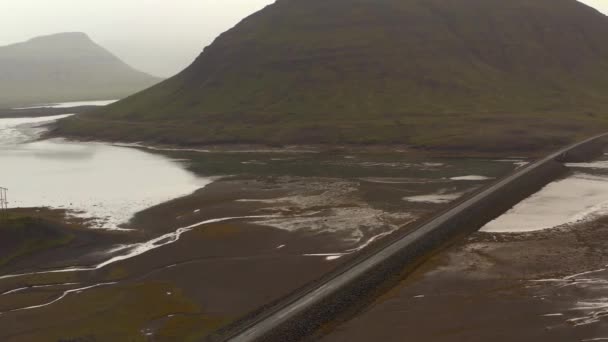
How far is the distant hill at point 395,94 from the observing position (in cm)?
12662

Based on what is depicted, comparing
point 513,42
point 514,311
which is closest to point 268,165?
point 514,311

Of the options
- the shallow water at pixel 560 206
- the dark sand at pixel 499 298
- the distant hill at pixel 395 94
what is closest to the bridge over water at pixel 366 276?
the dark sand at pixel 499 298

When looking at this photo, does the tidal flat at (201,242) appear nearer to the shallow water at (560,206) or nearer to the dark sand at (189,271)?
the dark sand at (189,271)

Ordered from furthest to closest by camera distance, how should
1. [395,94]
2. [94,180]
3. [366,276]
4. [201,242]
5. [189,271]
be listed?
1. [395,94]
2. [94,180]
3. [201,242]
4. [189,271]
5. [366,276]

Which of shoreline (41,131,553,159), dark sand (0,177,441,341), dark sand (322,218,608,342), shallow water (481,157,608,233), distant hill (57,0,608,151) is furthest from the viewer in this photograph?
distant hill (57,0,608,151)

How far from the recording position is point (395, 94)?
6260 inches

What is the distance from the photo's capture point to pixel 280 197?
2749 inches

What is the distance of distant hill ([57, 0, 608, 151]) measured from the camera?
415ft

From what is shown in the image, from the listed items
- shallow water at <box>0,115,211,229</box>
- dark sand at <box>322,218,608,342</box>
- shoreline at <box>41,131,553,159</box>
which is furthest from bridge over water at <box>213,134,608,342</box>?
shoreline at <box>41,131,553,159</box>

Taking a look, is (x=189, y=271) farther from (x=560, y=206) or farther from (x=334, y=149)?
(x=334, y=149)

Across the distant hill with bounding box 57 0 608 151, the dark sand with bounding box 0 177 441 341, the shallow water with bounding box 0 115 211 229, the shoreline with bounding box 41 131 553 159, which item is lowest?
the dark sand with bounding box 0 177 441 341

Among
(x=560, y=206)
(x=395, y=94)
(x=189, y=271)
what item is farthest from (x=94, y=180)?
(x=395, y=94)

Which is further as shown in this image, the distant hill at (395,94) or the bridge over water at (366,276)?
the distant hill at (395,94)

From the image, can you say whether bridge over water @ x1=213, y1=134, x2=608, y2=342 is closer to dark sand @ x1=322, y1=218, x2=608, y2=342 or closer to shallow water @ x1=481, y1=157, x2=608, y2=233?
dark sand @ x1=322, y1=218, x2=608, y2=342
